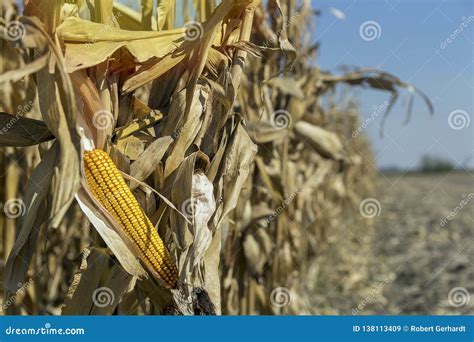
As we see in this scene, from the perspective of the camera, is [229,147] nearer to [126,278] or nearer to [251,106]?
[126,278]

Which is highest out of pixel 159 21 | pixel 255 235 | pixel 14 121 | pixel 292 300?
pixel 159 21

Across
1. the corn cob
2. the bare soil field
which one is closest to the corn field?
the corn cob

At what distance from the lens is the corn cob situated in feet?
5.56

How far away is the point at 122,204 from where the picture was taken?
170cm

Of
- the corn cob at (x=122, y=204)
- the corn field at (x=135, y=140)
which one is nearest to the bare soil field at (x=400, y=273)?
the corn field at (x=135, y=140)

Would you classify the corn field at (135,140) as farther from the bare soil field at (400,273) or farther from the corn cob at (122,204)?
the bare soil field at (400,273)

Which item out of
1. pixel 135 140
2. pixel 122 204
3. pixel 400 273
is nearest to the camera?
pixel 122 204

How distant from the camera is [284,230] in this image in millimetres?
4277

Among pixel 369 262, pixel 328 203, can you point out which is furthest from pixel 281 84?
pixel 369 262

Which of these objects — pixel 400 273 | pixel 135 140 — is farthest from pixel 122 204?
pixel 400 273

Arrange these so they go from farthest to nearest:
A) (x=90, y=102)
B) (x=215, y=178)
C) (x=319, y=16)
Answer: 1. (x=319, y=16)
2. (x=215, y=178)
3. (x=90, y=102)

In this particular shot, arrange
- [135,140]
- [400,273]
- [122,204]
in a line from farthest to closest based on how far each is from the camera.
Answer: [400,273]
[135,140]
[122,204]

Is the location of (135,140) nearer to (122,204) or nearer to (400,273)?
(122,204)

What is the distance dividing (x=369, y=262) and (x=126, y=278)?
721 cm
